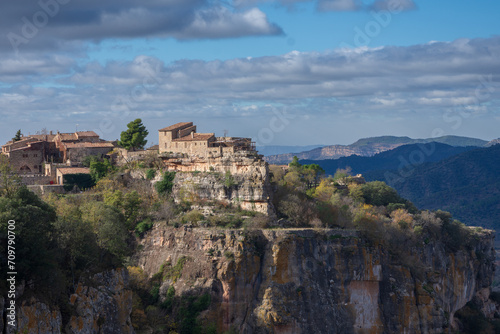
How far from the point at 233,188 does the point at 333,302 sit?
1152cm

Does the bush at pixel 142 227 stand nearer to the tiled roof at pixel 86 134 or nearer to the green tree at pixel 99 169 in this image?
the green tree at pixel 99 169

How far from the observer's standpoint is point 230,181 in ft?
185

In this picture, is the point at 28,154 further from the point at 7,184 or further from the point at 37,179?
the point at 7,184

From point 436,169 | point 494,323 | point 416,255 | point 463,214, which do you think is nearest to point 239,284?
point 416,255

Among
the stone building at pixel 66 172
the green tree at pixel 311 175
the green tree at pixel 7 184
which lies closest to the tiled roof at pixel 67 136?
the stone building at pixel 66 172

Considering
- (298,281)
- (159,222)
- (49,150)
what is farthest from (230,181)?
(49,150)

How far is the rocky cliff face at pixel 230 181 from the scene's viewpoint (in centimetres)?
5544

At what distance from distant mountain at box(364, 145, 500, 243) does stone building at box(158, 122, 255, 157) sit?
96671 mm

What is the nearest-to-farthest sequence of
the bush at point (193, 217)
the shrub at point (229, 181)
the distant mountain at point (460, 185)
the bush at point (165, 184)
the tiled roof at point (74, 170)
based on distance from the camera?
the bush at point (193, 217), the shrub at point (229, 181), the bush at point (165, 184), the tiled roof at point (74, 170), the distant mountain at point (460, 185)

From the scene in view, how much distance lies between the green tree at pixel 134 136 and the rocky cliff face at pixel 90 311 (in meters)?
25.6

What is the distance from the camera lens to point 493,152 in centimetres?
18900

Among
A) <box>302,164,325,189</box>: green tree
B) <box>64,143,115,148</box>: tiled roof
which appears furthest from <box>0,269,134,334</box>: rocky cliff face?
<box>302,164,325,189</box>: green tree

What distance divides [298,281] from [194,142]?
15734mm

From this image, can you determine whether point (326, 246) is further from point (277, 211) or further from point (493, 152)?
point (493, 152)
